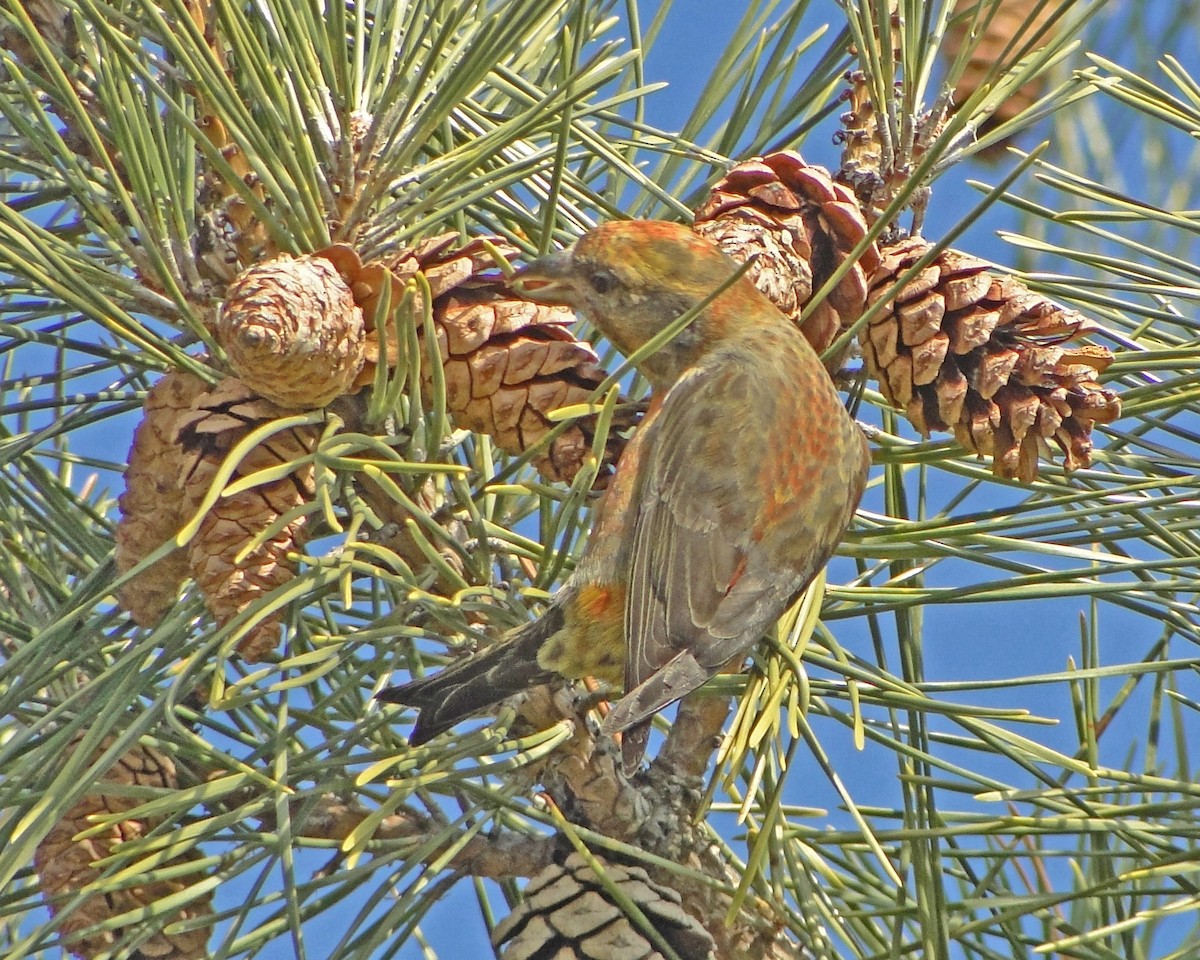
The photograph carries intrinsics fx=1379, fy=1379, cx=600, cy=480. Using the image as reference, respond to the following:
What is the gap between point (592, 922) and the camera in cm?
175

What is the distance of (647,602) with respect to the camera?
187cm

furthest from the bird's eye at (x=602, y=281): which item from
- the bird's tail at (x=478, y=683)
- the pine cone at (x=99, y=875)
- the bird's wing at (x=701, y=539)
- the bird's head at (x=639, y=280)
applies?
the pine cone at (x=99, y=875)

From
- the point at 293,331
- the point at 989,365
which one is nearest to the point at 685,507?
the point at 989,365

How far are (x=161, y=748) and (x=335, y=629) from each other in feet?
1.04

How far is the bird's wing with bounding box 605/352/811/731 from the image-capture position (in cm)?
178

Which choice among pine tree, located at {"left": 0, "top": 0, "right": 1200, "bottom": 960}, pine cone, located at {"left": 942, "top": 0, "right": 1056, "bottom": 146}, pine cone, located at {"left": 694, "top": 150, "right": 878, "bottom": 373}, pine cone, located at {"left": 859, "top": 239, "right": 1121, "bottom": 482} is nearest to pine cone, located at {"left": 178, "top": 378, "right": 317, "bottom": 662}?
pine tree, located at {"left": 0, "top": 0, "right": 1200, "bottom": 960}

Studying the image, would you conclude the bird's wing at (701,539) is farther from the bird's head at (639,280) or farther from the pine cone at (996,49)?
the pine cone at (996,49)

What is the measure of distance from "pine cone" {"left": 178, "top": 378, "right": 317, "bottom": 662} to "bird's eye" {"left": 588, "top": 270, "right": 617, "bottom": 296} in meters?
0.58

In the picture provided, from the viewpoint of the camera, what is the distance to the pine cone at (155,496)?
1.61 metres

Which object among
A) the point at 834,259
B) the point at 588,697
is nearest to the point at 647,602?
the point at 588,697

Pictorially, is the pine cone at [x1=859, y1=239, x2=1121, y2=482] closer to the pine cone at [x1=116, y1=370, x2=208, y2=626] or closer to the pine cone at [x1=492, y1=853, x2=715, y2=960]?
the pine cone at [x1=492, y1=853, x2=715, y2=960]

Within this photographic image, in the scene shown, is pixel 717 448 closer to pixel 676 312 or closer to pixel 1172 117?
pixel 676 312

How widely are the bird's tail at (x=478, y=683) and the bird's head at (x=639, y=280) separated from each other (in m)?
0.46

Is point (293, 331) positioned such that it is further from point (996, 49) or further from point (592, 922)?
point (996, 49)
